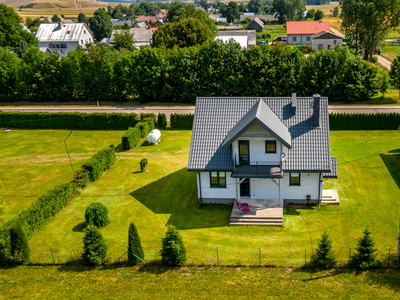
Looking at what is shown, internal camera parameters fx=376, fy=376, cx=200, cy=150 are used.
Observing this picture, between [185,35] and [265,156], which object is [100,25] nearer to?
[185,35]

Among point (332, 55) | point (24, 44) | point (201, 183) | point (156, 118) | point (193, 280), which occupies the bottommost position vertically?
point (193, 280)

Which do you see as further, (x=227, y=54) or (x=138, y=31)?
(x=138, y=31)

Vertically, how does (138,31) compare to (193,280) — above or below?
above

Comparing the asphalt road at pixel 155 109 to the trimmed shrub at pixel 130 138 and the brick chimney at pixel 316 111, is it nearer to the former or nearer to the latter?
the trimmed shrub at pixel 130 138

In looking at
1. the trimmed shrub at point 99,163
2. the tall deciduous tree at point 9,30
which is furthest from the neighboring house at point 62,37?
the trimmed shrub at point 99,163

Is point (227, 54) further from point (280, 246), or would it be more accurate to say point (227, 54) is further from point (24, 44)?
point (24, 44)

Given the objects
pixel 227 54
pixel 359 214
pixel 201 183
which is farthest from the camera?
pixel 227 54

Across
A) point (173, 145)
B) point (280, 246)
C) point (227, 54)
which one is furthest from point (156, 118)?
point (280, 246)

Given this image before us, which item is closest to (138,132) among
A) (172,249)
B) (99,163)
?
(99,163)
